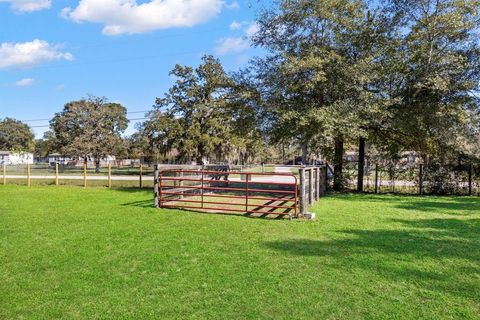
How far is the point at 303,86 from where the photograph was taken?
14727 mm

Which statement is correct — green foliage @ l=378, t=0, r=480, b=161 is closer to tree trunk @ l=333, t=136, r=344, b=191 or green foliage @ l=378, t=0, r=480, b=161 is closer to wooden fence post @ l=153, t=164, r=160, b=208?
tree trunk @ l=333, t=136, r=344, b=191

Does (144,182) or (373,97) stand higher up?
(373,97)

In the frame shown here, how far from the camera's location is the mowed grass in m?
3.72

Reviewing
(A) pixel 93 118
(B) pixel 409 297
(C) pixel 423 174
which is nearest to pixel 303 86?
(C) pixel 423 174

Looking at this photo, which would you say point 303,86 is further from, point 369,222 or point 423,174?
point 369,222

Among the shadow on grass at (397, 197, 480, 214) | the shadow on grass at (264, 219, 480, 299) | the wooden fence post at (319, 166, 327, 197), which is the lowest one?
the shadow on grass at (397, 197, 480, 214)

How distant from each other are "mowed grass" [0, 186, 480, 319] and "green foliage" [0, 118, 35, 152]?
80795 millimetres

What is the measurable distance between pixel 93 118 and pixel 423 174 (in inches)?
1315

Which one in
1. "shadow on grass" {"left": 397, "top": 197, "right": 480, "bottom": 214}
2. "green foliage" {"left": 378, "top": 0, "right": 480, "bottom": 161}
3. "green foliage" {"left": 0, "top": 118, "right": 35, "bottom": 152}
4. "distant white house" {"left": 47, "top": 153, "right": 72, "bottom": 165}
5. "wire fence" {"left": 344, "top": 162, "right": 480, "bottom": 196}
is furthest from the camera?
"green foliage" {"left": 0, "top": 118, "right": 35, "bottom": 152}

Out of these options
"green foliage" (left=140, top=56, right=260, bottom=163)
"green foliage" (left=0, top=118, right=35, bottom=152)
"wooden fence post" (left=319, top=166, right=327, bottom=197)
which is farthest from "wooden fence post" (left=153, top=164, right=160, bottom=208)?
"green foliage" (left=0, top=118, right=35, bottom=152)

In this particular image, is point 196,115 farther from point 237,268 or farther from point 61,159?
point 61,159

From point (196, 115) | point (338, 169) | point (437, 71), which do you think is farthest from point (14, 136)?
point (437, 71)

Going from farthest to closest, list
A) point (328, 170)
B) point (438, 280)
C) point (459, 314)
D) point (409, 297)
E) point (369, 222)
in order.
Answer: point (328, 170)
point (369, 222)
point (438, 280)
point (409, 297)
point (459, 314)

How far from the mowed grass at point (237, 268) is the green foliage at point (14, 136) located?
3181 inches
